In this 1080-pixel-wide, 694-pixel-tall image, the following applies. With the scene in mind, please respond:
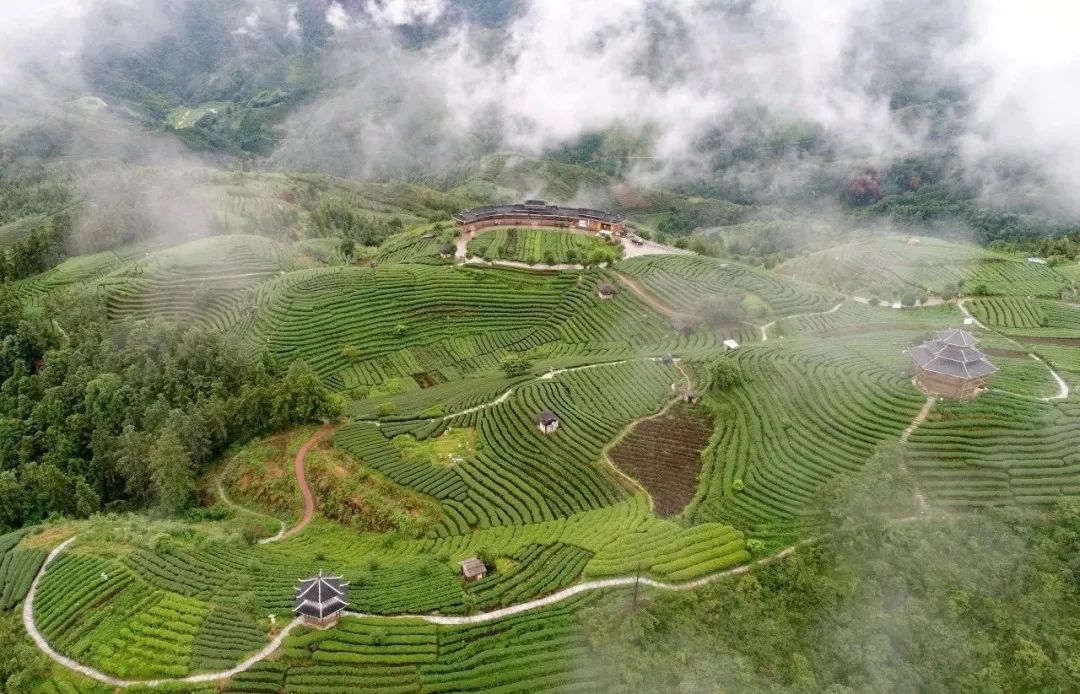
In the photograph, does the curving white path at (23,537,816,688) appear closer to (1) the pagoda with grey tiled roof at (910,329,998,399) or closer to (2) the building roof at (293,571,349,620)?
(2) the building roof at (293,571,349,620)

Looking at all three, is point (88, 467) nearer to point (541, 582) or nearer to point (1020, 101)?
point (541, 582)

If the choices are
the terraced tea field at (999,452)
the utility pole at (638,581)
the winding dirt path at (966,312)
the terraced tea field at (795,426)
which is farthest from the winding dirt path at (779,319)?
the utility pole at (638,581)

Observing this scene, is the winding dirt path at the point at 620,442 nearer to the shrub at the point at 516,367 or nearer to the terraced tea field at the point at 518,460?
the terraced tea field at the point at 518,460

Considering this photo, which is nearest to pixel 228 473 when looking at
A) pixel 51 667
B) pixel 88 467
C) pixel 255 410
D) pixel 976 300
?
pixel 255 410

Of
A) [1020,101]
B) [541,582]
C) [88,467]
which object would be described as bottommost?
[88,467]

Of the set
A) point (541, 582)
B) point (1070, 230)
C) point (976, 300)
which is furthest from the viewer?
point (1070, 230)
